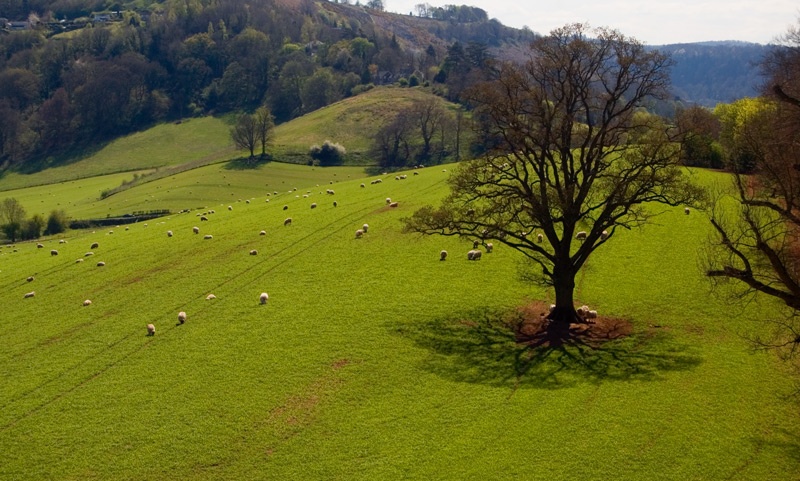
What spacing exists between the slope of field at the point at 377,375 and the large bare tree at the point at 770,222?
210 centimetres

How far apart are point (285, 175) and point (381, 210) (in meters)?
64.0

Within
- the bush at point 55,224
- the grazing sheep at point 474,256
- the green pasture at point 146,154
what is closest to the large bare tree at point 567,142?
the grazing sheep at point 474,256

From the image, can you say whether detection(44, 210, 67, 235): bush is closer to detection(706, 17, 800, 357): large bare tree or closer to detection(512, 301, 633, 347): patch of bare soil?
detection(512, 301, 633, 347): patch of bare soil

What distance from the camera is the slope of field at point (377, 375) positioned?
71.4ft

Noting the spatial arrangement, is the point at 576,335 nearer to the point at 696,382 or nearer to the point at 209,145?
the point at 696,382

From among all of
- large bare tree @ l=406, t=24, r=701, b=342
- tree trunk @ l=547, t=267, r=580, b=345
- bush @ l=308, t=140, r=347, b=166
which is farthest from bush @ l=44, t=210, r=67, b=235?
tree trunk @ l=547, t=267, r=580, b=345

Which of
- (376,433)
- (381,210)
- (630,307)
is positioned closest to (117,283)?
(381,210)

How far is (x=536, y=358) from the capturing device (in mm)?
27922

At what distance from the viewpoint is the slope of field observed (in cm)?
2177

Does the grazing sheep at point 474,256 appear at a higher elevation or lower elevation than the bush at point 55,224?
higher

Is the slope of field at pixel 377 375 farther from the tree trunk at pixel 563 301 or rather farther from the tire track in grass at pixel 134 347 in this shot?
the tree trunk at pixel 563 301

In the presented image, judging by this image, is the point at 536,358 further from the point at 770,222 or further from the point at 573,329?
the point at 770,222

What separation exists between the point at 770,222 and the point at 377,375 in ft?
50.0

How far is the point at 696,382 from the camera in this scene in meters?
25.2
